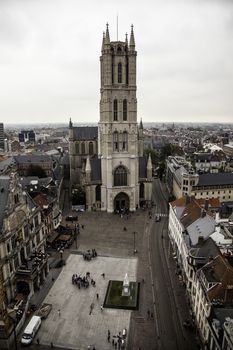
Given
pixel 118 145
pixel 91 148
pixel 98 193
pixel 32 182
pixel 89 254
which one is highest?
pixel 118 145

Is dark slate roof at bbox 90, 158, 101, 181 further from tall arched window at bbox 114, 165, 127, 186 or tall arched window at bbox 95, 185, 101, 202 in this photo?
tall arched window at bbox 114, 165, 127, 186

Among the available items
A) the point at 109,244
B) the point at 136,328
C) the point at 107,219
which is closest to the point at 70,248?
the point at 109,244

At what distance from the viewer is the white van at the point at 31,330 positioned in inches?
1612

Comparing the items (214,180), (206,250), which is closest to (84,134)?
(214,180)

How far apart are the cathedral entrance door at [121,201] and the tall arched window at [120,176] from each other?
336 centimetres

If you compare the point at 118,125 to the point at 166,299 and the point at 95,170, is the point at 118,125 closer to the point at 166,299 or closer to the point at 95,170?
the point at 95,170

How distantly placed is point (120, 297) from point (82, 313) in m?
7.02

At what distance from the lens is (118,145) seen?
9462 centimetres

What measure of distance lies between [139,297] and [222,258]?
52.8 feet

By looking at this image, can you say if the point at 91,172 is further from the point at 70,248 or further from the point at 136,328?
the point at 136,328

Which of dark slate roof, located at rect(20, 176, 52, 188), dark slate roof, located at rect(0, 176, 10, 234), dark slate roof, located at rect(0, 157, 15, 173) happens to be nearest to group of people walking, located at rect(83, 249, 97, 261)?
dark slate roof, located at rect(0, 176, 10, 234)

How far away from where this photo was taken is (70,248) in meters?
69.8

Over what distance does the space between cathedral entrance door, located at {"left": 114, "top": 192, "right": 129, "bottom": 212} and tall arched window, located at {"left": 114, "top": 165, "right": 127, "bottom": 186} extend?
132 inches

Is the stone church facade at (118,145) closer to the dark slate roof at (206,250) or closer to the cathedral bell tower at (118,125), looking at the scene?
the cathedral bell tower at (118,125)
